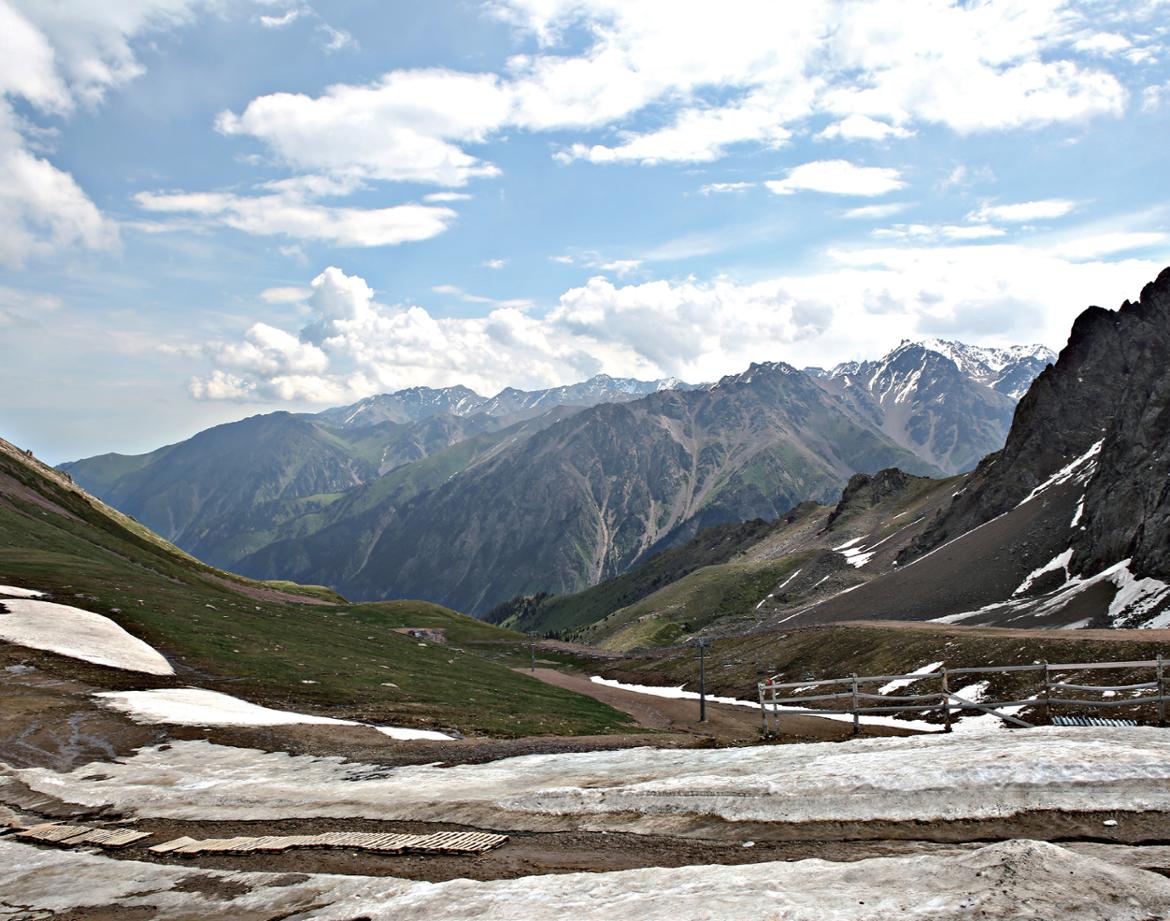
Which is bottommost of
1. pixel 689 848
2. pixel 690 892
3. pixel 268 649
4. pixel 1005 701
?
pixel 1005 701

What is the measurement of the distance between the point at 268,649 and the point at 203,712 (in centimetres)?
2459

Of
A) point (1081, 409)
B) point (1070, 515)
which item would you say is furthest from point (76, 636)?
point (1081, 409)

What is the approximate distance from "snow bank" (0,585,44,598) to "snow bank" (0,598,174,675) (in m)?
1.58

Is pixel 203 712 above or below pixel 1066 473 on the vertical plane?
below

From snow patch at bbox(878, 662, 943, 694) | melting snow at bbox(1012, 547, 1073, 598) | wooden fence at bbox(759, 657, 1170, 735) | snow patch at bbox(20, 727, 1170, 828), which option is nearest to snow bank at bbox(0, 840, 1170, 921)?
snow patch at bbox(20, 727, 1170, 828)

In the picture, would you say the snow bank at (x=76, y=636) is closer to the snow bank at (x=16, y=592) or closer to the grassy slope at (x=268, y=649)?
the snow bank at (x=16, y=592)

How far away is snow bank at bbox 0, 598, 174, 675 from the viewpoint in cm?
4759

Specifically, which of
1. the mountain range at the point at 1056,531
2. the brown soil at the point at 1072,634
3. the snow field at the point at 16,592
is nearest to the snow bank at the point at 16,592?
the snow field at the point at 16,592

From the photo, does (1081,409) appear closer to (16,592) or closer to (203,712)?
(203,712)

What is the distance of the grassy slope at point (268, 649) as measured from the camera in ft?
155

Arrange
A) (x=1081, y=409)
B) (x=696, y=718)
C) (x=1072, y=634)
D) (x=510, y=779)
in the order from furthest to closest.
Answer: (x=1081, y=409)
(x=696, y=718)
(x=1072, y=634)
(x=510, y=779)

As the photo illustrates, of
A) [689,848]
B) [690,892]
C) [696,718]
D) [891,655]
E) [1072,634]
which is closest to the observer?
[690,892]

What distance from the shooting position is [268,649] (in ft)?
203

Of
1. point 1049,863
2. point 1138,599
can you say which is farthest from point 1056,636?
point 1049,863
